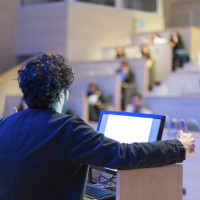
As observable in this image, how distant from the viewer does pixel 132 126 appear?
131 cm

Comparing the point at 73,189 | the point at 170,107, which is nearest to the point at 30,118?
the point at 73,189

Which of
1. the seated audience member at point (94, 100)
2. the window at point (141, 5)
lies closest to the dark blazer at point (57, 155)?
the seated audience member at point (94, 100)

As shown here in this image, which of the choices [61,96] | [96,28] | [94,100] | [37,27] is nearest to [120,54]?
[96,28]

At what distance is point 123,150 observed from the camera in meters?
1.04

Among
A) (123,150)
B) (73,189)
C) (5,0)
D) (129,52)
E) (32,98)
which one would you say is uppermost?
(5,0)

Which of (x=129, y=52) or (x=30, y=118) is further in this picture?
(x=129, y=52)

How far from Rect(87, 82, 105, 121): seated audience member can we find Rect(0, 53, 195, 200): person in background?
358 cm

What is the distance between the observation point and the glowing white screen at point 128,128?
1255 millimetres

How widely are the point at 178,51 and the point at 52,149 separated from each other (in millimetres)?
5602

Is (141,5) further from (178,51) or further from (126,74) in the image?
(126,74)

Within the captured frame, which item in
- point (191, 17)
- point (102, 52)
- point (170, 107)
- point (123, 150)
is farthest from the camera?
point (191, 17)

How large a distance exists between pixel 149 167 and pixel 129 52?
5717mm

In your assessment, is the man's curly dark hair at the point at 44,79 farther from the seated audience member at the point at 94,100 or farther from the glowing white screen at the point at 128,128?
the seated audience member at the point at 94,100

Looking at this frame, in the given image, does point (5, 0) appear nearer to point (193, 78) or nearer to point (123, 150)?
point (193, 78)
